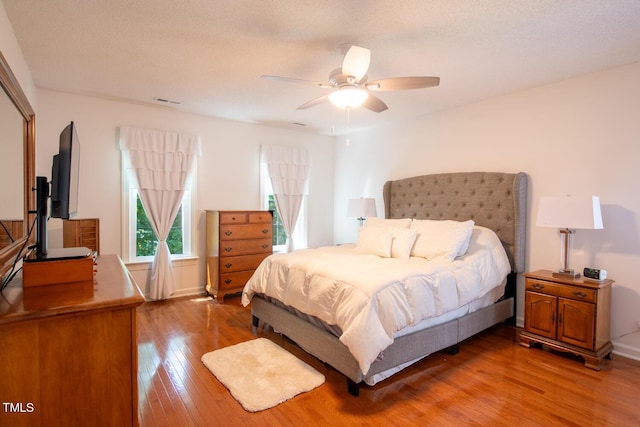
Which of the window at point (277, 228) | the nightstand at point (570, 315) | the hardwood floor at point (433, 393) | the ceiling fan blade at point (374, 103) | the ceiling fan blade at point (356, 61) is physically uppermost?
the ceiling fan blade at point (356, 61)

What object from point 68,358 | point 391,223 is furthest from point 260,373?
point 391,223

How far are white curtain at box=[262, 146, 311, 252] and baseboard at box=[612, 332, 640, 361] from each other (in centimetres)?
391

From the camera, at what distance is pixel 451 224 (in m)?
3.24

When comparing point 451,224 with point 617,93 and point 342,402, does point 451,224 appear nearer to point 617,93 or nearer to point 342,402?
point 617,93

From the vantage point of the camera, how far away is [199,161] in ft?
14.7

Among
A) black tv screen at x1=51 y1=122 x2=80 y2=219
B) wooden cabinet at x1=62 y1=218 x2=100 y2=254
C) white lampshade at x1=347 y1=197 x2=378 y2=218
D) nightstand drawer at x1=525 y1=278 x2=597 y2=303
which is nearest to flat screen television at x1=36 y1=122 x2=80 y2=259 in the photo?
black tv screen at x1=51 y1=122 x2=80 y2=219

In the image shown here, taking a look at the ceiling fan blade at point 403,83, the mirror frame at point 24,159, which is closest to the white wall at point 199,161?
the mirror frame at point 24,159

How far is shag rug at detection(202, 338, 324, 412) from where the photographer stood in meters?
2.14

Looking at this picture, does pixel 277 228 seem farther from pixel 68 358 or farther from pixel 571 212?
pixel 68 358

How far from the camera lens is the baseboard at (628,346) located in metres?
2.71

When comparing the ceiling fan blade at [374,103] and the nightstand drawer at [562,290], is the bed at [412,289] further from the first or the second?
the ceiling fan blade at [374,103]

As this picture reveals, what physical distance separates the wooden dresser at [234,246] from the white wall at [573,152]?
2.36 metres

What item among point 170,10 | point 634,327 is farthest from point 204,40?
point 634,327

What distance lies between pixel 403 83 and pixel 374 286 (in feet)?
4.86
